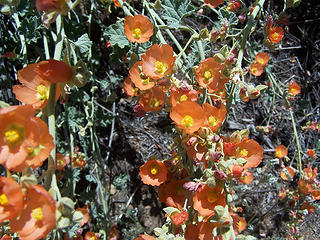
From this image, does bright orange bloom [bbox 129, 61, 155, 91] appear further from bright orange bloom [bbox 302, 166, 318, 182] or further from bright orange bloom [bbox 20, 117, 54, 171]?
bright orange bloom [bbox 302, 166, 318, 182]

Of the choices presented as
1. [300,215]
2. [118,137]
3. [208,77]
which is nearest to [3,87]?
[118,137]

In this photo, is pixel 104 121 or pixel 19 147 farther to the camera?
pixel 104 121

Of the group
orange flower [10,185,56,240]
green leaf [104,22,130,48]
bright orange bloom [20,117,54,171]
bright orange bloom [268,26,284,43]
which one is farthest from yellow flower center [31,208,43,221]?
bright orange bloom [268,26,284,43]

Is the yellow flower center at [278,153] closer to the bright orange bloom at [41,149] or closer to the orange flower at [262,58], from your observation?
the orange flower at [262,58]

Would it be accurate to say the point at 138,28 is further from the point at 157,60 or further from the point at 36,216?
the point at 36,216

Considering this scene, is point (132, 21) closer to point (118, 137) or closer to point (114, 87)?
point (114, 87)

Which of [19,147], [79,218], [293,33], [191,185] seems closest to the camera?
[19,147]
